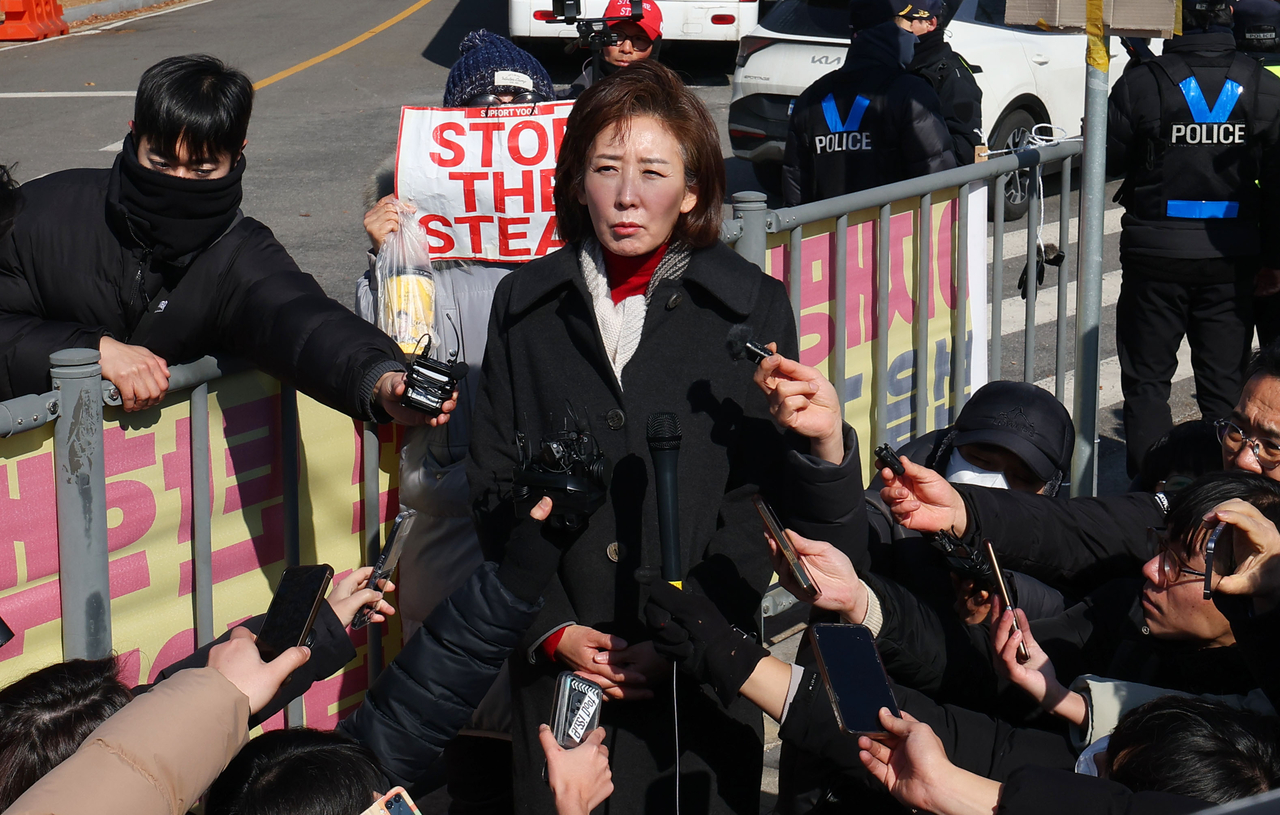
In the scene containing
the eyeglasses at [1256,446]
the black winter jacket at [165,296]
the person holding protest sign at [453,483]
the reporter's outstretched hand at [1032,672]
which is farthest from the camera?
the person holding protest sign at [453,483]

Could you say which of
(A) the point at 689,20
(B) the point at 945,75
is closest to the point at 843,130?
(B) the point at 945,75

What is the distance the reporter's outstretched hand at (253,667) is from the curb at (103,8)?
1940 cm

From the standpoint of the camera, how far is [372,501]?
11.2ft

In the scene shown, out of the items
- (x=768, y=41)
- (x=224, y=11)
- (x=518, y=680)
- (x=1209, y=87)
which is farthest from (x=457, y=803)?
(x=224, y=11)

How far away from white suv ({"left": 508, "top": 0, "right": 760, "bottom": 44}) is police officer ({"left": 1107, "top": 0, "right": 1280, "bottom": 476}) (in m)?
9.49

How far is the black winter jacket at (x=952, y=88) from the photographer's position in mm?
6551

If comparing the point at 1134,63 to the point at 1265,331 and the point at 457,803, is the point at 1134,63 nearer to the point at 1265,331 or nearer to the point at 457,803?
the point at 1265,331

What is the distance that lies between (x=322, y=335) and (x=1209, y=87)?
4.31 metres

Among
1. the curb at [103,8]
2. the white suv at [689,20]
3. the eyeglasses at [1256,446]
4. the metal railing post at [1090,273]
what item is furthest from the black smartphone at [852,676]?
the curb at [103,8]

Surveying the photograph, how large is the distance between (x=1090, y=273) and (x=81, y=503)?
3639 millimetres

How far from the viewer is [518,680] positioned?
2.97 metres

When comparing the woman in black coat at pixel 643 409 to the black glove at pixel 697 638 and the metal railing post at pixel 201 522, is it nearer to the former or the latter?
the black glove at pixel 697 638

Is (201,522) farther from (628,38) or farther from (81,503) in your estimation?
(628,38)

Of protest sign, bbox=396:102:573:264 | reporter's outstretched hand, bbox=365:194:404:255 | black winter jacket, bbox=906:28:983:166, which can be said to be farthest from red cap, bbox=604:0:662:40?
reporter's outstretched hand, bbox=365:194:404:255
